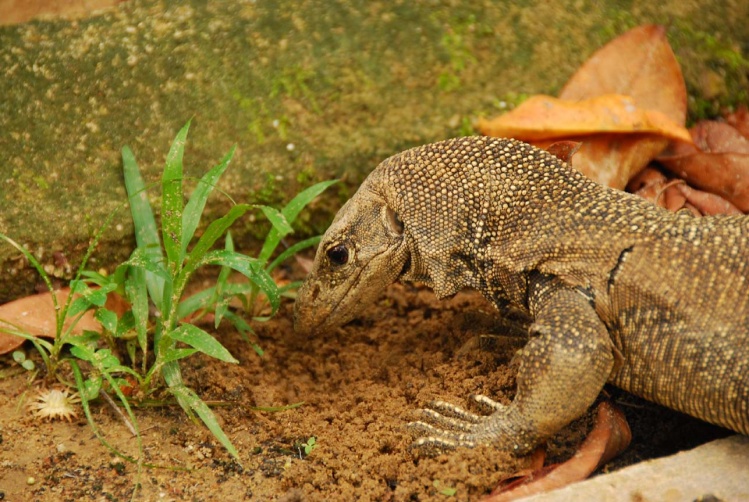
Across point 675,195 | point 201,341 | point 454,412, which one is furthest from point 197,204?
point 675,195

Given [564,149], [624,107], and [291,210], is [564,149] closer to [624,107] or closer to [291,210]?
Result: [624,107]

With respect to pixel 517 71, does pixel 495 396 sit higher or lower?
lower

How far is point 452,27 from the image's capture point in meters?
5.35

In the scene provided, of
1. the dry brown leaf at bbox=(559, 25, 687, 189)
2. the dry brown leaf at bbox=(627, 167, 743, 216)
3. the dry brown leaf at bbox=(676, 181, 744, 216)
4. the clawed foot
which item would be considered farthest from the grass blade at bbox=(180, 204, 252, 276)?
the dry brown leaf at bbox=(676, 181, 744, 216)

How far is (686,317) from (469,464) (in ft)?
3.59

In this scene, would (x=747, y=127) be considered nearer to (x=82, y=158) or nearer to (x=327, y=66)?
(x=327, y=66)

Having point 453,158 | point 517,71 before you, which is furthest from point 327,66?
point 453,158

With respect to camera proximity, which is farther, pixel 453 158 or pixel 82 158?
pixel 82 158

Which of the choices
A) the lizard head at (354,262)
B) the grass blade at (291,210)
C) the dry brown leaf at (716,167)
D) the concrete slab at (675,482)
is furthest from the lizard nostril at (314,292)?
the dry brown leaf at (716,167)

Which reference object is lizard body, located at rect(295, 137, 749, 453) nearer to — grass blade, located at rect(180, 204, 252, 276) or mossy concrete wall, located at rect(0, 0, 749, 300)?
grass blade, located at rect(180, 204, 252, 276)

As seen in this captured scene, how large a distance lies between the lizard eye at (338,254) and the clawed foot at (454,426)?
864mm

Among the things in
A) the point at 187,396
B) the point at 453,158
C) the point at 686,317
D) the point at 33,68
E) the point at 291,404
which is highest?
the point at 33,68

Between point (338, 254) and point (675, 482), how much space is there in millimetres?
1885

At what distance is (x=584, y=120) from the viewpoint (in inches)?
181
